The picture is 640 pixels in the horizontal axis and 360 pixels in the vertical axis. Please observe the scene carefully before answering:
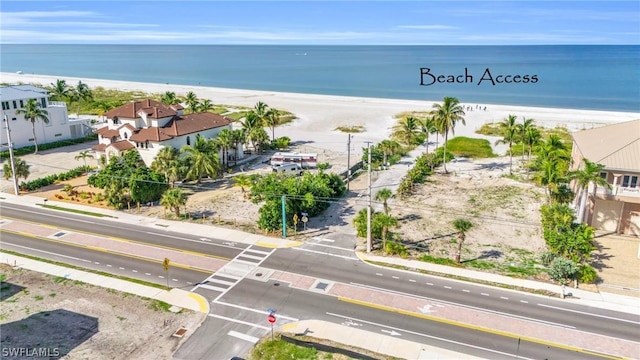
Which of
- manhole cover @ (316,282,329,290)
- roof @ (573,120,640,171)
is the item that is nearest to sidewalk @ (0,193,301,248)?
manhole cover @ (316,282,329,290)

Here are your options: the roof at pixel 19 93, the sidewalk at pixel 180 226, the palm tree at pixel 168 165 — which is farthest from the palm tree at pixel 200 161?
the roof at pixel 19 93

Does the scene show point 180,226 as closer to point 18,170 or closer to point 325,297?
point 325,297

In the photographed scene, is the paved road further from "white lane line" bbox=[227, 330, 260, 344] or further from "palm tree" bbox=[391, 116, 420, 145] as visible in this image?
"palm tree" bbox=[391, 116, 420, 145]

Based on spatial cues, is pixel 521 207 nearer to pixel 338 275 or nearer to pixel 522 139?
pixel 522 139

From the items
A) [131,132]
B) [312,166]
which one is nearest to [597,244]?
[312,166]

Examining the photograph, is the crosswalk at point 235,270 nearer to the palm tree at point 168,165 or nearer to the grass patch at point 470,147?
the palm tree at point 168,165
